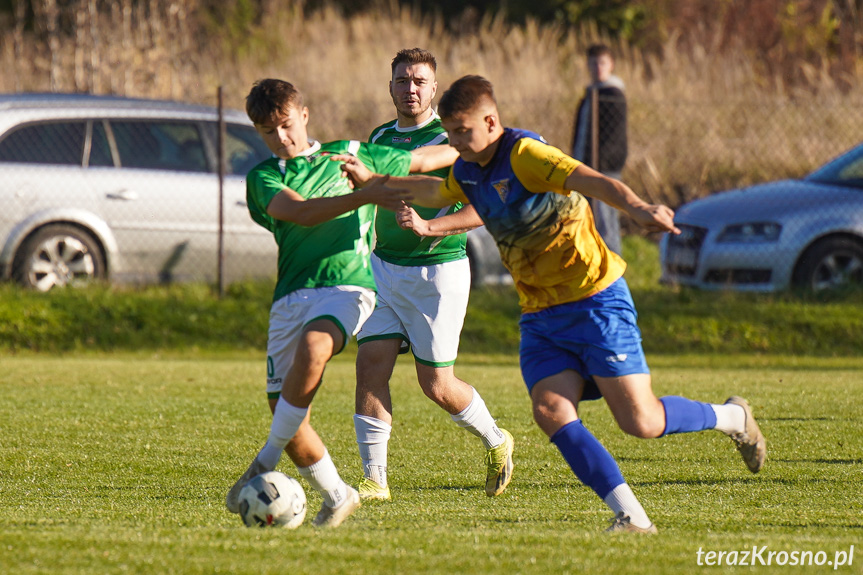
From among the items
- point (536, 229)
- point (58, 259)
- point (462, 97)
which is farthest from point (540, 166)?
point (58, 259)

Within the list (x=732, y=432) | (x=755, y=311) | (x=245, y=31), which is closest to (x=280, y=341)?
(x=732, y=432)

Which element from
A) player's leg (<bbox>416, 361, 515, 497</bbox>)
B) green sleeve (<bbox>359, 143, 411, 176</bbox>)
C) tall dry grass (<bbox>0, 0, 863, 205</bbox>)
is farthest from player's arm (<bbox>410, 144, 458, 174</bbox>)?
tall dry grass (<bbox>0, 0, 863, 205</bbox>)

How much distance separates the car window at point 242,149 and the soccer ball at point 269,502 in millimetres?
7580

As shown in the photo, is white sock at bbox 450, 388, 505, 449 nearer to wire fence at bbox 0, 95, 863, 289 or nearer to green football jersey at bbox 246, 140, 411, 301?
green football jersey at bbox 246, 140, 411, 301

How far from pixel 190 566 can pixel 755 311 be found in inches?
356

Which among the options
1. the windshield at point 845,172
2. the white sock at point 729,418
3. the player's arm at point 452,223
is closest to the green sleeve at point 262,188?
the player's arm at point 452,223

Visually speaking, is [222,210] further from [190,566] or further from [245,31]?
[245,31]

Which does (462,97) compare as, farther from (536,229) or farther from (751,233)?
(751,233)

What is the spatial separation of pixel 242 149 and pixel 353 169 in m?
7.44

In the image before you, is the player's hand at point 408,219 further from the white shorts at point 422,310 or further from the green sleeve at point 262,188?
the white shorts at point 422,310

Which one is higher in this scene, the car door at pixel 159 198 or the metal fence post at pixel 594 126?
the metal fence post at pixel 594 126

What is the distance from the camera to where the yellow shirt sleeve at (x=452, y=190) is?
5000 mm

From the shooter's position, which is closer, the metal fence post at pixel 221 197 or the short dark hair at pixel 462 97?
the short dark hair at pixel 462 97

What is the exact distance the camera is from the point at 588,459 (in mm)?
4605
